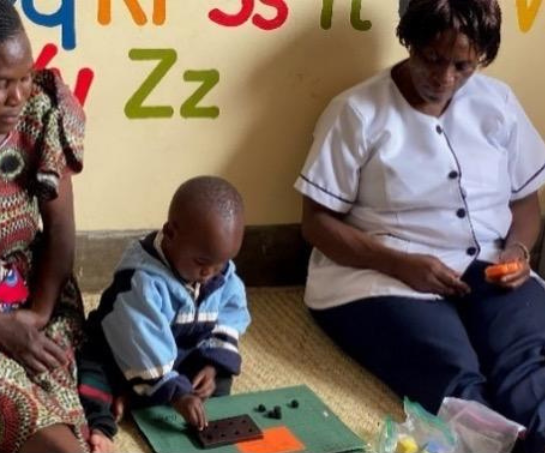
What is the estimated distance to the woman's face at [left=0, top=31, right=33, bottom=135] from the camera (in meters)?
1.14

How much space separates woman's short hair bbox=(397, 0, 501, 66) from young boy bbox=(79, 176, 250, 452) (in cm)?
39

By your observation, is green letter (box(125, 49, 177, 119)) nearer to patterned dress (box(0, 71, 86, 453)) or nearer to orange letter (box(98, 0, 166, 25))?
orange letter (box(98, 0, 166, 25))

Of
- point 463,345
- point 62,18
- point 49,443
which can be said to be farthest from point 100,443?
point 62,18

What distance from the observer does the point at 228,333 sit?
1407mm

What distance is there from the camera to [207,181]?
1.31 meters

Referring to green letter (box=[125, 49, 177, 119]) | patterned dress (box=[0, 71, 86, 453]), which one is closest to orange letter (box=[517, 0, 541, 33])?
green letter (box=[125, 49, 177, 119])

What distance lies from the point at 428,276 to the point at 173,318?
396 mm

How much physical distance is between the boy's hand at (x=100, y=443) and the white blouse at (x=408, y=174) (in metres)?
0.45

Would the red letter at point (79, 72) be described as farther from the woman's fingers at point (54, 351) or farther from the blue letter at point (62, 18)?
the woman's fingers at point (54, 351)

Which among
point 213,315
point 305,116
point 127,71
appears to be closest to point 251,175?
point 305,116

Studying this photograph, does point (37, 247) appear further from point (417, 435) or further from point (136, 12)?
point (417, 435)

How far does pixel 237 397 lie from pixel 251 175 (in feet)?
1.44

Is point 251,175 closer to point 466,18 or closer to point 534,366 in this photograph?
point 466,18

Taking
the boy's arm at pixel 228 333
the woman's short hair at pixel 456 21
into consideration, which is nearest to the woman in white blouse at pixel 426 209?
the woman's short hair at pixel 456 21
